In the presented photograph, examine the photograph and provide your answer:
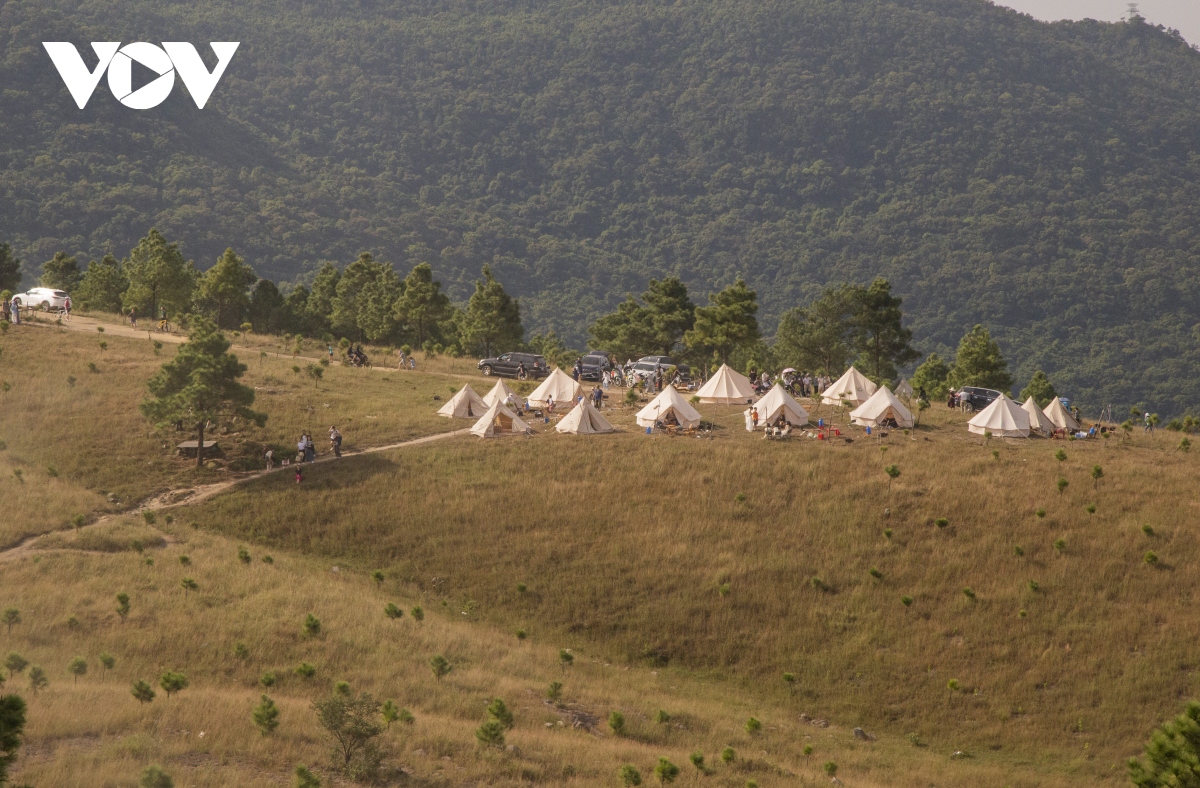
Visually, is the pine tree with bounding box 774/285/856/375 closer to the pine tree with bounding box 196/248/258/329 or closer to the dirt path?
the dirt path

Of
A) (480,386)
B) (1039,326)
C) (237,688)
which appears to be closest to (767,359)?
(480,386)

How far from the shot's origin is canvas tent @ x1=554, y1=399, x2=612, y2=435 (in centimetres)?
6269

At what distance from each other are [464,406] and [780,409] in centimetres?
1814

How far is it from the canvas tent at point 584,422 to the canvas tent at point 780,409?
8072mm

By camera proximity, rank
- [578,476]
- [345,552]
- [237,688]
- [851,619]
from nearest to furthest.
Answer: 1. [237,688]
2. [851,619]
3. [345,552]
4. [578,476]

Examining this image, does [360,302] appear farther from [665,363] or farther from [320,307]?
[665,363]

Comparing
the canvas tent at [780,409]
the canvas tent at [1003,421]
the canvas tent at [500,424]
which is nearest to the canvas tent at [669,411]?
the canvas tent at [780,409]

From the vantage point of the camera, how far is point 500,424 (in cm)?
6334

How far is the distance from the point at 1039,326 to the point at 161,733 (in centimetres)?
18621

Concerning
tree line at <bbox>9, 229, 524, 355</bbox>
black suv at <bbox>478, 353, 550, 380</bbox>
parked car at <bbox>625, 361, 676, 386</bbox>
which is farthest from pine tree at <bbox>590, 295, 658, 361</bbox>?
black suv at <bbox>478, 353, 550, 380</bbox>

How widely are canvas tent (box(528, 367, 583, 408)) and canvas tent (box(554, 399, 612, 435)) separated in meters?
4.95

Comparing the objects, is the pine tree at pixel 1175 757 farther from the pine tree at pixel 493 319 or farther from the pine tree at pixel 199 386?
the pine tree at pixel 493 319

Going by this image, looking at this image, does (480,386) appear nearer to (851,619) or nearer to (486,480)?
(486,480)

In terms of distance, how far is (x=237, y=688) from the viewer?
36281 millimetres
